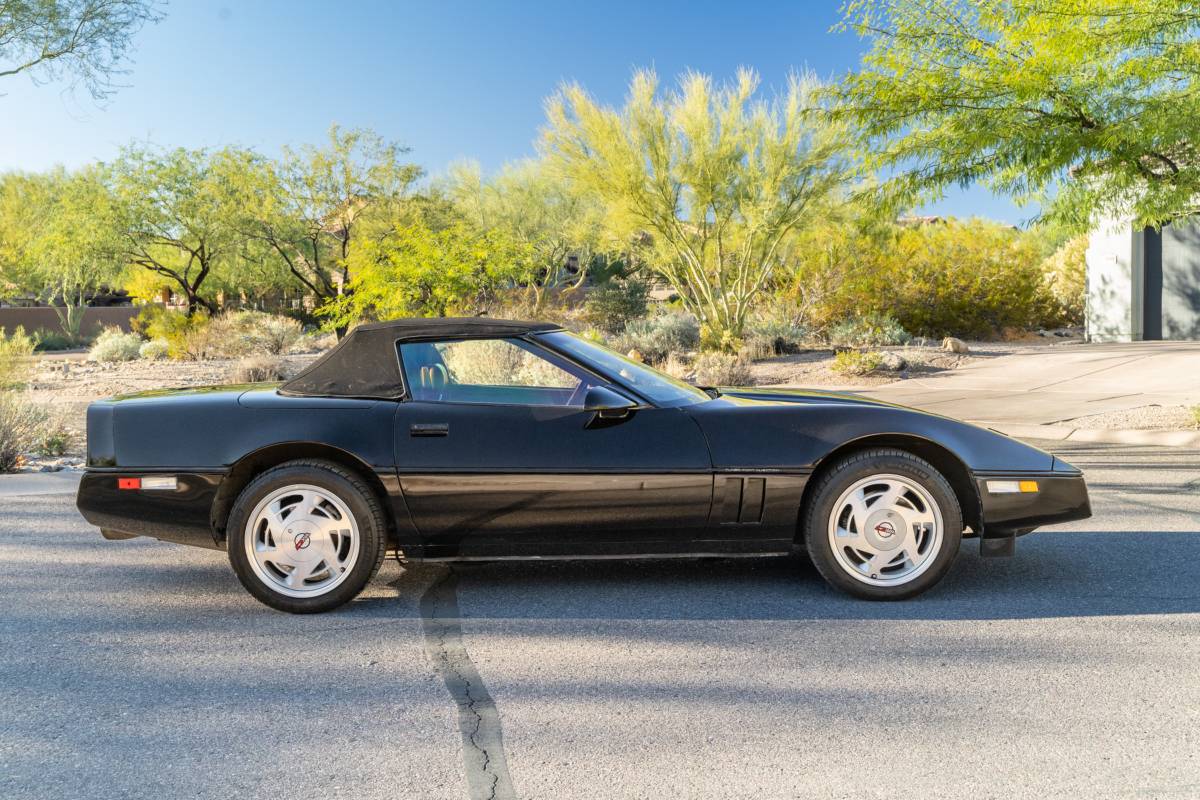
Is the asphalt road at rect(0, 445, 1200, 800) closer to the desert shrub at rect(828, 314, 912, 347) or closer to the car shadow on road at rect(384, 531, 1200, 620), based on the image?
the car shadow on road at rect(384, 531, 1200, 620)

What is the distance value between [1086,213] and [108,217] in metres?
28.7

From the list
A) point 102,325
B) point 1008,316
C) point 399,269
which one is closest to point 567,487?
point 399,269

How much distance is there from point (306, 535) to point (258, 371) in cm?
1522

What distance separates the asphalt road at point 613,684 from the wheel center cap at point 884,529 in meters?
0.29

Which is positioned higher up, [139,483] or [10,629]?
[139,483]

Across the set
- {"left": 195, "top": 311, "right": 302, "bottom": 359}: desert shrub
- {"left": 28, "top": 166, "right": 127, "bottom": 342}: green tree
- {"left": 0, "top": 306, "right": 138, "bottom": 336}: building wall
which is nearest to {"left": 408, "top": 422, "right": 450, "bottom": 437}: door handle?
{"left": 195, "top": 311, "right": 302, "bottom": 359}: desert shrub

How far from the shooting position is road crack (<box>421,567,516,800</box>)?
2.97m

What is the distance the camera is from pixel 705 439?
4664 mm

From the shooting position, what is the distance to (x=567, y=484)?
15.1 ft

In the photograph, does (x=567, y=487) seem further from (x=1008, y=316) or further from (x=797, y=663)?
(x=1008, y=316)

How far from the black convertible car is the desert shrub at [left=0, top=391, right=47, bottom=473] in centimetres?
556

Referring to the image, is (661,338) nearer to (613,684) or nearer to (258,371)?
(258,371)

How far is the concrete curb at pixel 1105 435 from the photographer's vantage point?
9992 millimetres

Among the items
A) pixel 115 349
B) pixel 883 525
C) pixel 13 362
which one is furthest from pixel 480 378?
pixel 115 349
